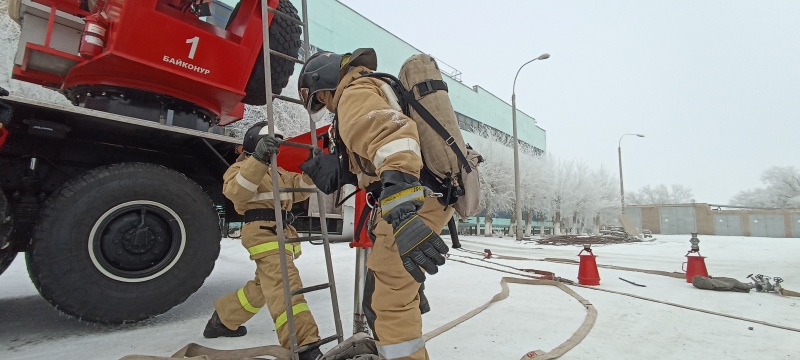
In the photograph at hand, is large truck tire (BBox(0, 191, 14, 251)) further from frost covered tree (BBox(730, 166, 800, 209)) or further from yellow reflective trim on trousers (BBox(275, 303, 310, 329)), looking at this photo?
frost covered tree (BBox(730, 166, 800, 209))

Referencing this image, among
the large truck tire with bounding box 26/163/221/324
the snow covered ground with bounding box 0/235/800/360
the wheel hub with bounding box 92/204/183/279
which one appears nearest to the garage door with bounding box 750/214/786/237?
the snow covered ground with bounding box 0/235/800/360

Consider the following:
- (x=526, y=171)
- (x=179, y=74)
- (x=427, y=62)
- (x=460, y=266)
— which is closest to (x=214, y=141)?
(x=179, y=74)

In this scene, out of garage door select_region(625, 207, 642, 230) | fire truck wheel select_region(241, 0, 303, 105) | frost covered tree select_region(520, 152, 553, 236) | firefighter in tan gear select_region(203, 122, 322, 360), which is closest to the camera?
firefighter in tan gear select_region(203, 122, 322, 360)

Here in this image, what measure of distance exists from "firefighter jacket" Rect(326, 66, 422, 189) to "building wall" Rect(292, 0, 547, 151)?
1499cm

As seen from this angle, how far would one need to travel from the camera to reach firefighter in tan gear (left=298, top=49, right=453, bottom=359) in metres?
1.35

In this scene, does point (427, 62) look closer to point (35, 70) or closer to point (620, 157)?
point (35, 70)

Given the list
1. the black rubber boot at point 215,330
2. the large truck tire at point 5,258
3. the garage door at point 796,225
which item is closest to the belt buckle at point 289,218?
the black rubber boot at point 215,330

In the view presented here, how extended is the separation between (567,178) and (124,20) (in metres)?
32.9

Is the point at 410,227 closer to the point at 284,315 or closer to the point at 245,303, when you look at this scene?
the point at 284,315

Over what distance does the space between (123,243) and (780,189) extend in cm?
6314

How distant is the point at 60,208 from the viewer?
240 cm

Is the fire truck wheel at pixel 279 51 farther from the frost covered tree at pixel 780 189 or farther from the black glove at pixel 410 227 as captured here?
the frost covered tree at pixel 780 189

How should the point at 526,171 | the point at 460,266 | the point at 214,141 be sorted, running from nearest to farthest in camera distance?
the point at 214,141, the point at 460,266, the point at 526,171

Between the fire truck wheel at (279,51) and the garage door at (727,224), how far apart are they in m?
Result: 40.8
